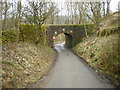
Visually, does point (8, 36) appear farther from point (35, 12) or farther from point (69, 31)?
point (69, 31)

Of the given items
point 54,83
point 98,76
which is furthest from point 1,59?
point 98,76

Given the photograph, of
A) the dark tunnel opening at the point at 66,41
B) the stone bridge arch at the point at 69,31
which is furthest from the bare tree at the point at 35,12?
the dark tunnel opening at the point at 66,41

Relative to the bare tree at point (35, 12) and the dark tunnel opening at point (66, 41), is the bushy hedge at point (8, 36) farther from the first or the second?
the dark tunnel opening at point (66, 41)

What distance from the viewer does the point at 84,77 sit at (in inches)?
364

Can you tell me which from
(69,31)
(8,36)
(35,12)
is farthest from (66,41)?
(8,36)

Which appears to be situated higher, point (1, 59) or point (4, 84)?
point (1, 59)

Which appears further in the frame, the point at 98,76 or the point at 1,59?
the point at 1,59

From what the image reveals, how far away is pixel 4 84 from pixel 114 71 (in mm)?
6825

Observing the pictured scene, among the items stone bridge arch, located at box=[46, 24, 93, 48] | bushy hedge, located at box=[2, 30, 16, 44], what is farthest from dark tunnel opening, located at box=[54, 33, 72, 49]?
bushy hedge, located at box=[2, 30, 16, 44]

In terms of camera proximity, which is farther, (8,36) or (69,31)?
(69,31)

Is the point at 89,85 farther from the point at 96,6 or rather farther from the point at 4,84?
the point at 96,6

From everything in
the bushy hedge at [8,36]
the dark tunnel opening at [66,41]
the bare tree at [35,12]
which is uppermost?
the bare tree at [35,12]

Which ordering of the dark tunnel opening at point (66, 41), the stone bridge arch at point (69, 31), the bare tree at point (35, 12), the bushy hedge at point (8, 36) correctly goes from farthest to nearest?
the dark tunnel opening at point (66, 41) < the stone bridge arch at point (69, 31) < the bare tree at point (35, 12) < the bushy hedge at point (8, 36)

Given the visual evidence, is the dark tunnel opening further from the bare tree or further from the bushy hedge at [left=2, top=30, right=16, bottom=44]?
the bushy hedge at [left=2, top=30, right=16, bottom=44]
